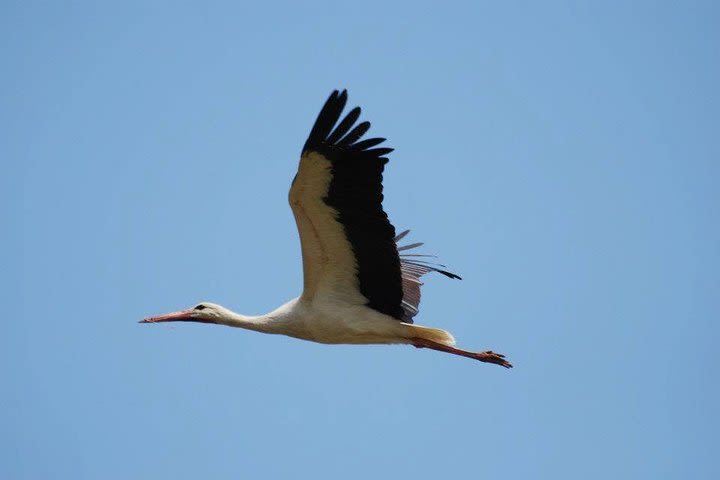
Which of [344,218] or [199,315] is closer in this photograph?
[344,218]

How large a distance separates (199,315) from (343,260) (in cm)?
205

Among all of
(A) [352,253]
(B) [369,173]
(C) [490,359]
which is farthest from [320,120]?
(C) [490,359]

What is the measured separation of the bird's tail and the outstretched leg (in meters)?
0.05

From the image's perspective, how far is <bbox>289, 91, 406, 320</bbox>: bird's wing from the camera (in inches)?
440

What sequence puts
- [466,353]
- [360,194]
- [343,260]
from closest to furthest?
[360,194]
[343,260]
[466,353]

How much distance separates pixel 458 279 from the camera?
13.7m

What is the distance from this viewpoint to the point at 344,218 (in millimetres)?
11617

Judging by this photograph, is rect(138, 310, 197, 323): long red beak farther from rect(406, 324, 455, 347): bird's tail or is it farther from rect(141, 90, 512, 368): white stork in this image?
rect(406, 324, 455, 347): bird's tail

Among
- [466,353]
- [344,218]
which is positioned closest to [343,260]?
[344,218]

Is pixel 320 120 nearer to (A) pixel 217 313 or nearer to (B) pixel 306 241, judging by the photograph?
(B) pixel 306 241

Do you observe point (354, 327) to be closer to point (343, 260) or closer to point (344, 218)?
point (343, 260)

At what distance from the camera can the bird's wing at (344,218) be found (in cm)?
1119

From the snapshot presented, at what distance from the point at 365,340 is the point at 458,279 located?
5.51 ft

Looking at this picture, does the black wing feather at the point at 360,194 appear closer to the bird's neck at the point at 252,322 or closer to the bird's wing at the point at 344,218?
the bird's wing at the point at 344,218
